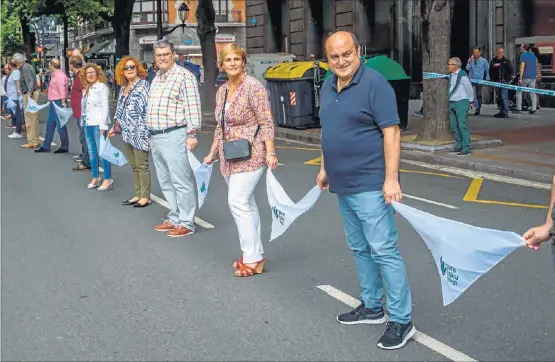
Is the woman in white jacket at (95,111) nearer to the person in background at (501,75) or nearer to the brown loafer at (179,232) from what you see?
the brown loafer at (179,232)

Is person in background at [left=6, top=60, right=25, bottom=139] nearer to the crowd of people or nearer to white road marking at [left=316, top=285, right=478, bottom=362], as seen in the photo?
the crowd of people

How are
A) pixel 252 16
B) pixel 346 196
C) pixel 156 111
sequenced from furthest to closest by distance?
pixel 252 16 < pixel 156 111 < pixel 346 196

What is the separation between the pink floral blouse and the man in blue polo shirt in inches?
59.3

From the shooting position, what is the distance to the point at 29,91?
718 inches

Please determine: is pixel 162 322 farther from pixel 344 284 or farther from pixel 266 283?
pixel 344 284

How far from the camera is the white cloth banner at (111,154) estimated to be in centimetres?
1033

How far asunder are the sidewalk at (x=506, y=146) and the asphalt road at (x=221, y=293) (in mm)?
2286

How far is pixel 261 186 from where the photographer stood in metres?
11.3

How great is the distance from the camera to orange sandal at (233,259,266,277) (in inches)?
256

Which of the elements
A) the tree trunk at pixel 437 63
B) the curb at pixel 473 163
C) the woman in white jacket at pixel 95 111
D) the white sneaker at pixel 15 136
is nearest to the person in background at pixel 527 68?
the curb at pixel 473 163

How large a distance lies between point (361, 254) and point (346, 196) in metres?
0.41

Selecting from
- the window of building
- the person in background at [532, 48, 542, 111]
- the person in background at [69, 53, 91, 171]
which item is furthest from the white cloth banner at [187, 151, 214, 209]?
the window of building

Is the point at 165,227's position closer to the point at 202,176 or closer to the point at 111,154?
the point at 202,176

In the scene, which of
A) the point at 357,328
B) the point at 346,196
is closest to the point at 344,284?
the point at 357,328
